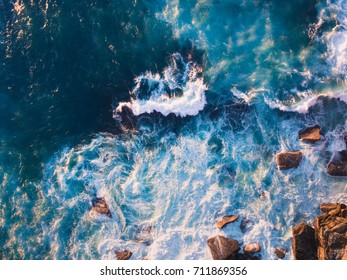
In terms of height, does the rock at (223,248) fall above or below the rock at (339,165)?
below

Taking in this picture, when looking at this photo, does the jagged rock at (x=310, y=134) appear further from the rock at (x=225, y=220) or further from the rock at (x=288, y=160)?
the rock at (x=225, y=220)

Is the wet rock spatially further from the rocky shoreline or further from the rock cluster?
the rock cluster

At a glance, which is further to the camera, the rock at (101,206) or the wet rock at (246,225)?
the rock at (101,206)

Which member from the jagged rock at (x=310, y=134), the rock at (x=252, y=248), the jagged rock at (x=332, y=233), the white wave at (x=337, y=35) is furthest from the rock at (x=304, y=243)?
the white wave at (x=337, y=35)

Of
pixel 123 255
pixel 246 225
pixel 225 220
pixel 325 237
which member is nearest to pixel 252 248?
pixel 246 225

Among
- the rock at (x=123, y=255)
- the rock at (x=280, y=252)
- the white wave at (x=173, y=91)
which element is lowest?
the rock at (x=280, y=252)

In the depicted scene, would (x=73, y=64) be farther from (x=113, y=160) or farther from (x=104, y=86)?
(x=113, y=160)

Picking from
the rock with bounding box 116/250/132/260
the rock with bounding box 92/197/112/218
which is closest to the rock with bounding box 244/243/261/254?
the rock with bounding box 116/250/132/260
